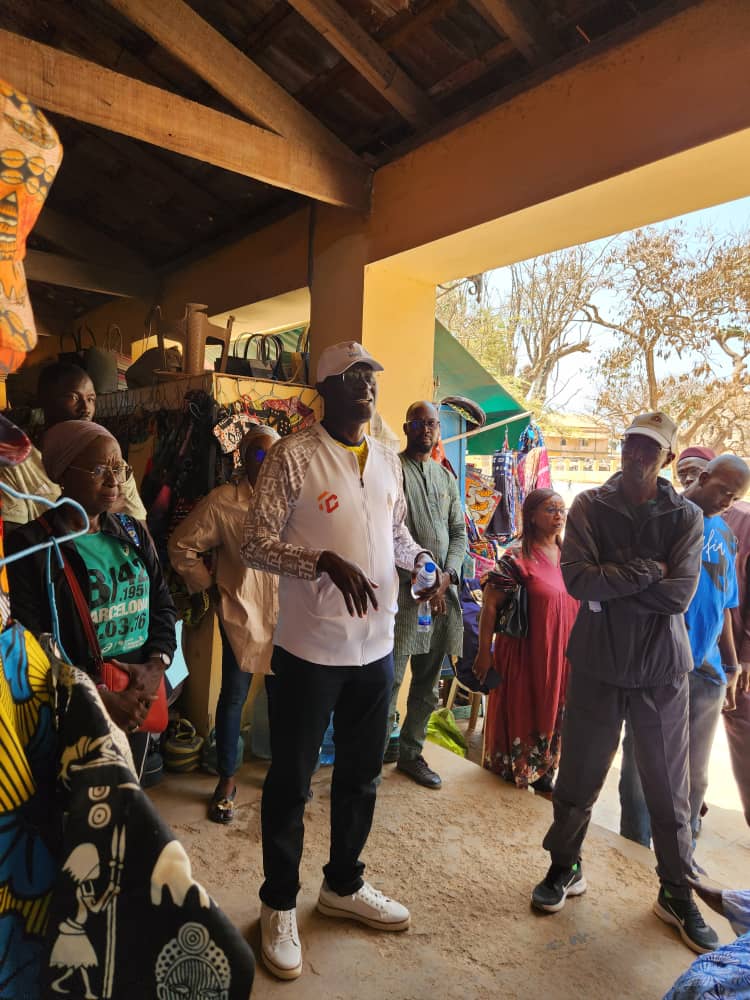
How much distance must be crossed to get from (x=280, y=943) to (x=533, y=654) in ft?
5.67

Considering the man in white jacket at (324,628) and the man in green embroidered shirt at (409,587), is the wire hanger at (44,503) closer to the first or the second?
the man in white jacket at (324,628)

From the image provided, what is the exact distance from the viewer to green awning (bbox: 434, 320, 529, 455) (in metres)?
5.77

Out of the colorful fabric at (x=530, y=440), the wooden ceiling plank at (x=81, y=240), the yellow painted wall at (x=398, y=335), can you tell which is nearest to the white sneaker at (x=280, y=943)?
the yellow painted wall at (x=398, y=335)

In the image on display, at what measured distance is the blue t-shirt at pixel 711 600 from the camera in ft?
9.20

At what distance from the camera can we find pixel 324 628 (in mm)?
1914

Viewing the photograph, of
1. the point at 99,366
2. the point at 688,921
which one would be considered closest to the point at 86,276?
the point at 99,366

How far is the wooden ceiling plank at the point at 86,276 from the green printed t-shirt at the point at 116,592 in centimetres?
427

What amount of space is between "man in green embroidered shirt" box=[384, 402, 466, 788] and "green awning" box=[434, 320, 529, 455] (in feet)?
8.45

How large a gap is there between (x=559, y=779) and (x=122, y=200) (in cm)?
508

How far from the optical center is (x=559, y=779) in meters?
2.35

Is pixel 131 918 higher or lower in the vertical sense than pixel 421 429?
lower

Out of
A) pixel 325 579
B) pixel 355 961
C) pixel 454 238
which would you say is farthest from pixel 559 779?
pixel 454 238

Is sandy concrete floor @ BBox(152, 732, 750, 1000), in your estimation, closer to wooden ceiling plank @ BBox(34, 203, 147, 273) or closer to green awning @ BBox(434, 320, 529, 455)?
green awning @ BBox(434, 320, 529, 455)

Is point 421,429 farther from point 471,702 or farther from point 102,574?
point 471,702
